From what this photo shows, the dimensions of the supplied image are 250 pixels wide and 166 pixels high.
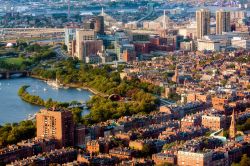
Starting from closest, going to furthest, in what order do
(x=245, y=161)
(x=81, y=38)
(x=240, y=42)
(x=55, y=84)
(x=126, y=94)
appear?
(x=245, y=161), (x=126, y=94), (x=55, y=84), (x=81, y=38), (x=240, y=42)

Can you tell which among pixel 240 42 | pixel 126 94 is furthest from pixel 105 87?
pixel 240 42

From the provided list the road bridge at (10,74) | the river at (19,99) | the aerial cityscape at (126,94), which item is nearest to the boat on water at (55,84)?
the aerial cityscape at (126,94)

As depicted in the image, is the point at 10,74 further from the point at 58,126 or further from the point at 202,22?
the point at 58,126

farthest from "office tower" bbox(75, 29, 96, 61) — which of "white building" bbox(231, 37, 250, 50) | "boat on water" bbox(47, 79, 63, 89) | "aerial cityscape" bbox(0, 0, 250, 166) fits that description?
"white building" bbox(231, 37, 250, 50)

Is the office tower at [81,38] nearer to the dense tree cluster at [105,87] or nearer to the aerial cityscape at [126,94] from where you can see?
the aerial cityscape at [126,94]

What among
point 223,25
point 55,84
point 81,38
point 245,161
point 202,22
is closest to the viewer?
point 245,161

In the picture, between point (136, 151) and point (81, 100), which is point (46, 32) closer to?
point (81, 100)

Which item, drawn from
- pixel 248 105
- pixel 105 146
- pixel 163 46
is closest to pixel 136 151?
pixel 105 146
